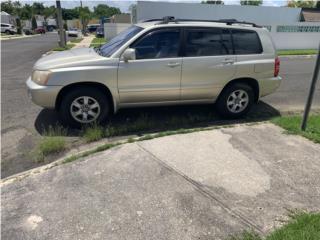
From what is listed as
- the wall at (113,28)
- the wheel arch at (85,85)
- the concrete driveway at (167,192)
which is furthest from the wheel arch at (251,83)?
the wall at (113,28)

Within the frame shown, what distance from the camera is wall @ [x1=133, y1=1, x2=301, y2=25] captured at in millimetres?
19438

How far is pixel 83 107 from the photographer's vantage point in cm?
500

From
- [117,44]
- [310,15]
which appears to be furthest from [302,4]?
[117,44]

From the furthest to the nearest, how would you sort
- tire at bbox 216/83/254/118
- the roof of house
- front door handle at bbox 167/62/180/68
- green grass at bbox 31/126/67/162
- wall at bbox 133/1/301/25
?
the roof of house < wall at bbox 133/1/301/25 < tire at bbox 216/83/254/118 < front door handle at bbox 167/62/180/68 < green grass at bbox 31/126/67/162

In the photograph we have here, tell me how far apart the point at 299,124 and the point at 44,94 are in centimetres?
436

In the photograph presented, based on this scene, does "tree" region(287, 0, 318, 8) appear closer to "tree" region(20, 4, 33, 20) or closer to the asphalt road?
the asphalt road

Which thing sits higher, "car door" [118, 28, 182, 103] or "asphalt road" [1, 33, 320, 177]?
"car door" [118, 28, 182, 103]

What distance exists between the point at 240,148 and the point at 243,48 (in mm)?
2111

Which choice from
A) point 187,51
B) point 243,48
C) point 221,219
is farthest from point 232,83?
point 221,219

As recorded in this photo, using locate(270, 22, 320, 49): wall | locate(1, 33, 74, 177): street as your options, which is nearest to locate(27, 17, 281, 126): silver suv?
locate(1, 33, 74, 177): street

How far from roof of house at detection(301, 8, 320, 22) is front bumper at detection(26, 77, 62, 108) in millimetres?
30121

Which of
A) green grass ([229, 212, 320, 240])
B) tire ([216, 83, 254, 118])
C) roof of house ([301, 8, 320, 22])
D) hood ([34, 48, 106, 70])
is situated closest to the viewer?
green grass ([229, 212, 320, 240])

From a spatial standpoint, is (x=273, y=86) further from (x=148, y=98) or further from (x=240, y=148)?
(x=148, y=98)

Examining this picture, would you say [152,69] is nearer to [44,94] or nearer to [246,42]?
[44,94]
